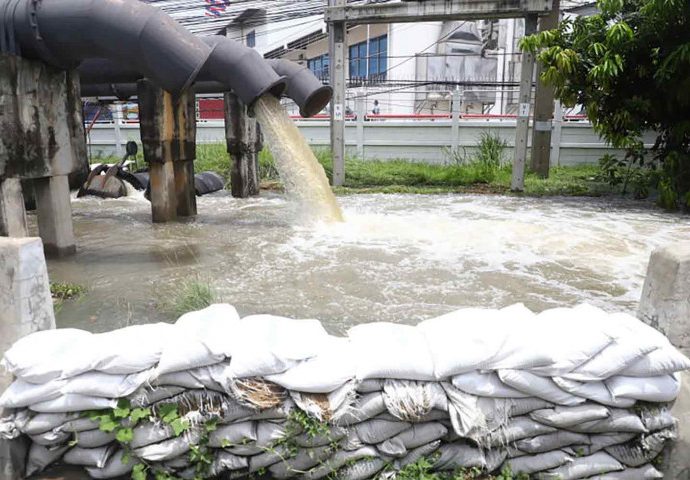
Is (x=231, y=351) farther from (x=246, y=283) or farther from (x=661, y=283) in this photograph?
(x=246, y=283)

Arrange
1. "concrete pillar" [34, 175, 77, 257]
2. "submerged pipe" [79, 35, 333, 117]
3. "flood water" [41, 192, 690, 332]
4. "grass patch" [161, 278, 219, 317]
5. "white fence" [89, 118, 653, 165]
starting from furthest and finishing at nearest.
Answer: "white fence" [89, 118, 653, 165] < "submerged pipe" [79, 35, 333, 117] < "concrete pillar" [34, 175, 77, 257] < "flood water" [41, 192, 690, 332] < "grass patch" [161, 278, 219, 317]

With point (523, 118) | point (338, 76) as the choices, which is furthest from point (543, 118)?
point (338, 76)

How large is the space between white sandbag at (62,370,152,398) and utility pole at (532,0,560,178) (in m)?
9.17

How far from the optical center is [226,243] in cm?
602

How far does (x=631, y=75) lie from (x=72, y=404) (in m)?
8.36

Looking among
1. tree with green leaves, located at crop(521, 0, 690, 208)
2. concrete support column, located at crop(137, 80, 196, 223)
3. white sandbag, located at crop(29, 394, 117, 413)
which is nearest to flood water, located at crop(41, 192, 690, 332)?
concrete support column, located at crop(137, 80, 196, 223)

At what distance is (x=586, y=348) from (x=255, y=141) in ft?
26.7

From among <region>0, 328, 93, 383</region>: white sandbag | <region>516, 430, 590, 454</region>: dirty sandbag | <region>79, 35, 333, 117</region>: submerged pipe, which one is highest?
<region>79, 35, 333, 117</region>: submerged pipe

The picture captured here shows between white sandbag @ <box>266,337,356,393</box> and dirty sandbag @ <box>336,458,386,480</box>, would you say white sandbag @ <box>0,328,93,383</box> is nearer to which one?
white sandbag @ <box>266,337,356,393</box>

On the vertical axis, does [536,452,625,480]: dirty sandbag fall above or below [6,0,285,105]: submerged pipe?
below

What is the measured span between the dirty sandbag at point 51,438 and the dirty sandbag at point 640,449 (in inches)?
75.1

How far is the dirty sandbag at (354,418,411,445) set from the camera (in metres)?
1.93

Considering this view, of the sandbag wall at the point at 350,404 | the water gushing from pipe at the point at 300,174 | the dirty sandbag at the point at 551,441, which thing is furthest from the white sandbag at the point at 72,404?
the water gushing from pipe at the point at 300,174

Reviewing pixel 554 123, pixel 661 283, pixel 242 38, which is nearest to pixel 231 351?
pixel 661 283
